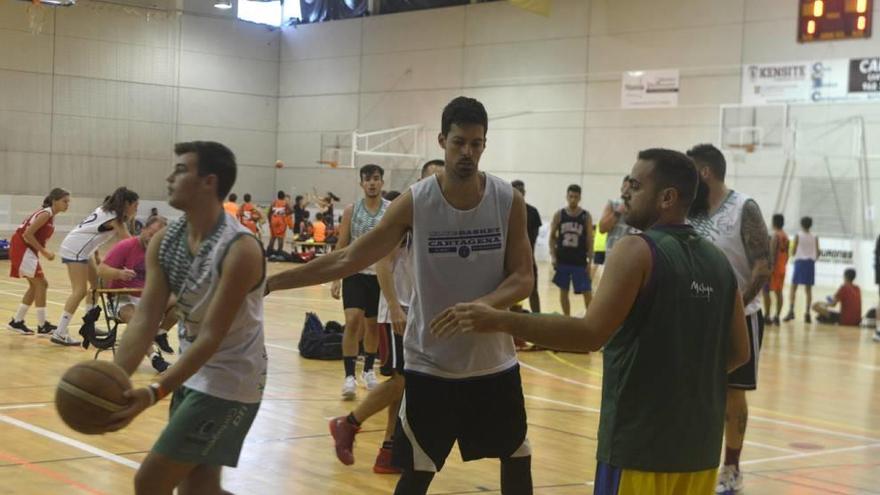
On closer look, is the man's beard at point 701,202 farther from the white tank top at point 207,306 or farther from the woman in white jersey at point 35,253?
the woman in white jersey at point 35,253

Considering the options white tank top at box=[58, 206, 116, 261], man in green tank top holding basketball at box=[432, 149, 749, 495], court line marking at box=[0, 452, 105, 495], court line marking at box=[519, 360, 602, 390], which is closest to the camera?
man in green tank top holding basketball at box=[432, 149, 749, 495]

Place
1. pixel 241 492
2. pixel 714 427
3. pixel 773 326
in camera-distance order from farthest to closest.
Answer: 1. pixel 773 326
2. pixel 241 492
3. pixel 714 427

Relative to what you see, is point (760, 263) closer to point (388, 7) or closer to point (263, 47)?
point (388, 7)

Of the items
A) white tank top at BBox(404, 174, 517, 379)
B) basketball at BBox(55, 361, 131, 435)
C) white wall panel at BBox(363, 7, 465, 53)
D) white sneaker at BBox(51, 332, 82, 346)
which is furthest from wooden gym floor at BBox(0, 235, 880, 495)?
white wall panel at BBox(363, 7, 465, 53)

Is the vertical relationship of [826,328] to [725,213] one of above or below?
below

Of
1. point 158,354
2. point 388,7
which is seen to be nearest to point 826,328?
point 158,354

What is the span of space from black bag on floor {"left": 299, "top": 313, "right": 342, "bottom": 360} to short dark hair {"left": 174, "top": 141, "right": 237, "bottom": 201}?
8.37 metres

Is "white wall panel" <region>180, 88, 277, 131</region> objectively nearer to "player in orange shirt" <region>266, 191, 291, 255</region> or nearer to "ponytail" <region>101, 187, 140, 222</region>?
"player in orange shirt" <region>266, 191, 291, 255</region>

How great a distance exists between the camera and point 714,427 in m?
3.63

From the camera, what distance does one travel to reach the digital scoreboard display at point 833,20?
23.1m

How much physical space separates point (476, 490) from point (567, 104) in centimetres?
2495

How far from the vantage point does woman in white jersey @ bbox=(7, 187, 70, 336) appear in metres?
13.4

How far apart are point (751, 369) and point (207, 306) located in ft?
13.0

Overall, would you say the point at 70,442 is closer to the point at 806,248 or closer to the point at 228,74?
the point at 806,248
